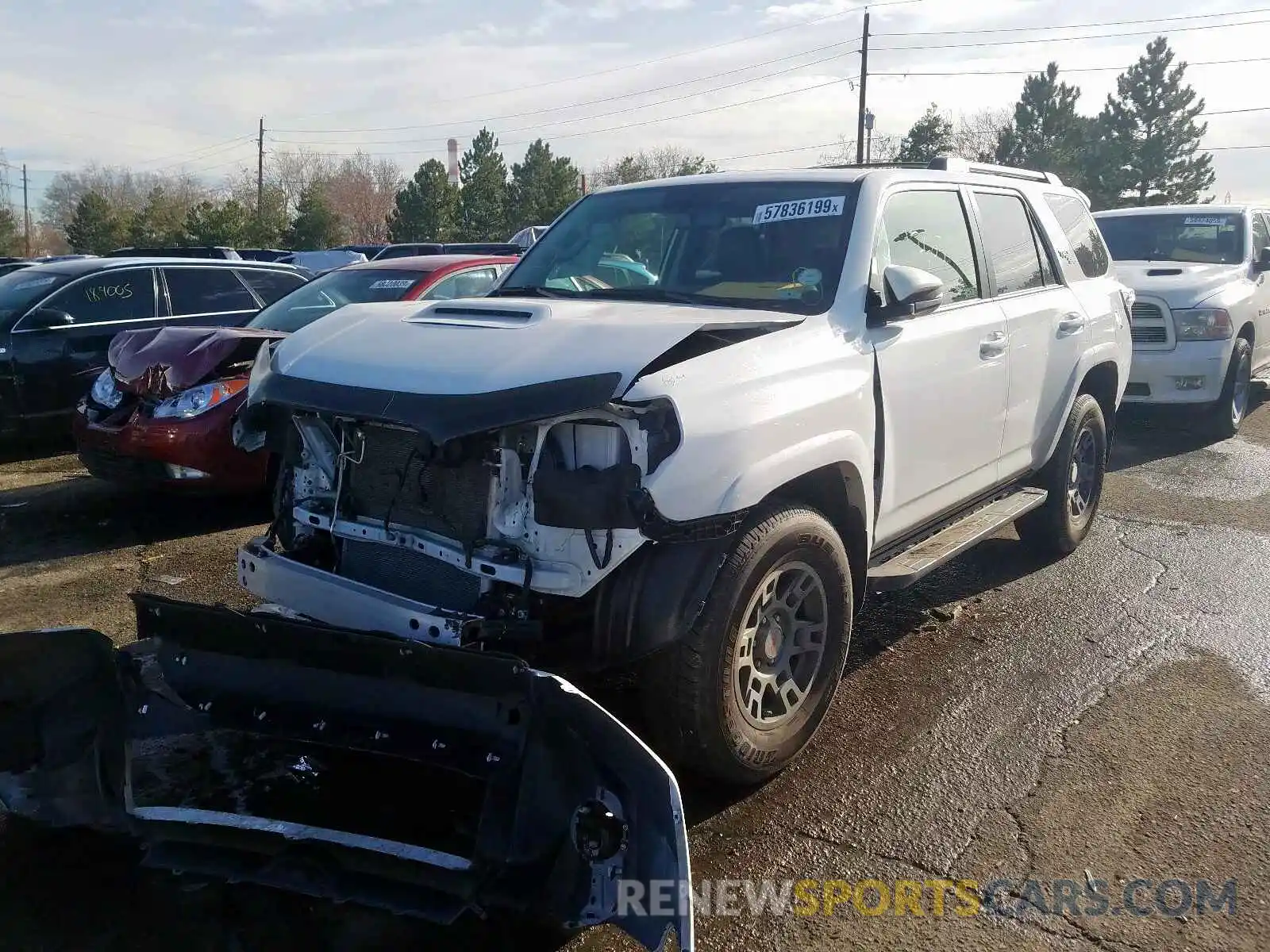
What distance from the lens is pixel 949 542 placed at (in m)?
4.31

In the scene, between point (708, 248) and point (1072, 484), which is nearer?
point (708, 248)

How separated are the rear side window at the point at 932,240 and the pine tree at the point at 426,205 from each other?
33.8m

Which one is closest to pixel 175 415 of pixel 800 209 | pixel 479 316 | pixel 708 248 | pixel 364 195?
pixel 479 316

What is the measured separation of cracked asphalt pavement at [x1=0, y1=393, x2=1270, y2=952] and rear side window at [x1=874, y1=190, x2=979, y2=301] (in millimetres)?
1658

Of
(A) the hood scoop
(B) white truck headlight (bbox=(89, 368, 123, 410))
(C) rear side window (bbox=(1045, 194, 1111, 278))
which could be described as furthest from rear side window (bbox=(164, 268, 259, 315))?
(C) rear side window (bbox=(1045, 194, 1111, 278))

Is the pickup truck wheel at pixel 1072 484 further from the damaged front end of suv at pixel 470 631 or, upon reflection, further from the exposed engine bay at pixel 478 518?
the exposed engine bay at pixel 478 518

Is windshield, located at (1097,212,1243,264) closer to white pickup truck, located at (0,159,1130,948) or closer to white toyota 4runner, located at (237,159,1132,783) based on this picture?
white toyota 4runner, located at (237,159,1132,783)

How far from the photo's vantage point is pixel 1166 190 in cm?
4450

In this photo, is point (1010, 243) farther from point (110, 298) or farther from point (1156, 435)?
point (110, 298)

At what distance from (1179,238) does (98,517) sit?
397 inches

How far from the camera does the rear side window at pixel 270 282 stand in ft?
30.1

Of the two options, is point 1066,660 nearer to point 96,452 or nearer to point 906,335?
point 906,335

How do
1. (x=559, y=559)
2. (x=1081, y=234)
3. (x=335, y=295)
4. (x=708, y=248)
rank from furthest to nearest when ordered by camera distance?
(x=335, y=295) < (x=1081, y=234) < (x=708, y=248) < (x=559, y=559)

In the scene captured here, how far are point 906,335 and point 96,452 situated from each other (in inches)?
181
